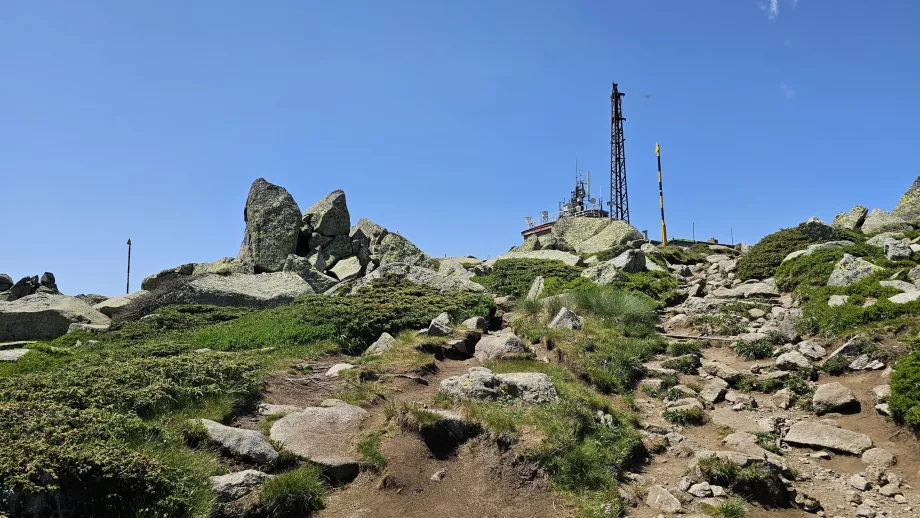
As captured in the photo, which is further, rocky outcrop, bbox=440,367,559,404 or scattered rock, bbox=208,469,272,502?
rocky outcrop, bbox=440,367,559,404

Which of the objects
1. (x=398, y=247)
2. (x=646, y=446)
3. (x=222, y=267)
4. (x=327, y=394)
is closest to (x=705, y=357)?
(x=646, y=446)

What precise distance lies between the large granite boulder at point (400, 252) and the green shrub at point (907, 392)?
20.5m

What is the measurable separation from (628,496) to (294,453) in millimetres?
3970

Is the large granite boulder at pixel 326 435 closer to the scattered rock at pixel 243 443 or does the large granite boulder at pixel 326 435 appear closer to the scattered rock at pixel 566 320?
the scattered rock at pixel 243 443

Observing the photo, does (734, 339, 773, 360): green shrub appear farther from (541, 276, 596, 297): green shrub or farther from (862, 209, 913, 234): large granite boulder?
(862, 209, 913, 234): large granite boulder

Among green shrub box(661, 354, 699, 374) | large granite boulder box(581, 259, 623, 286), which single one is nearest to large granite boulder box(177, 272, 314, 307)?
large granite boulder box(581, 259, 623, 286)

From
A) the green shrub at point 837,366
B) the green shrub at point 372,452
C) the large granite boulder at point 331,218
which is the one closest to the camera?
the green shrub at point 372,452

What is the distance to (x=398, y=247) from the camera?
28016 millimetres

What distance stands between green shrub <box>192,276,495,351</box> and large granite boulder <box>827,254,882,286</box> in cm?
A: 932

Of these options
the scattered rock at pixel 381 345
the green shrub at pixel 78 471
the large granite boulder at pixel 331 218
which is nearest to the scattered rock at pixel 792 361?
the scattered rock at pixel 381 345

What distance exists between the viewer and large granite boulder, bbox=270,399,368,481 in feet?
22.6

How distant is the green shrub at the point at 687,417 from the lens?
9211mm

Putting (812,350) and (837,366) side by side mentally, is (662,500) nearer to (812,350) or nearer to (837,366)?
(837,366)

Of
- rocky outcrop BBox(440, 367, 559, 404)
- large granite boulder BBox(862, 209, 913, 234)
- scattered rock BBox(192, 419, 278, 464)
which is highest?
large granite boulder BBox(862, 209, 913, 234)
